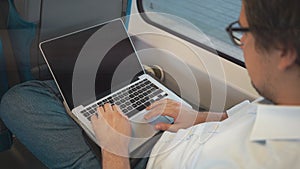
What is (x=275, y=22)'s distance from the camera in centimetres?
59

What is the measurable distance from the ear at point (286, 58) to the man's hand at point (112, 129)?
52 centimetres

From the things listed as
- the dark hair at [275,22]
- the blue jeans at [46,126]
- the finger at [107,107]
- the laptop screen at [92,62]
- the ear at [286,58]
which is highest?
the dark hair at [275,22]

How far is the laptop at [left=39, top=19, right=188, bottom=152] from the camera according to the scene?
44.9 inches

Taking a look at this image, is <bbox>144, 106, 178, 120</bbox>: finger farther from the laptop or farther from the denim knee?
the denim knee

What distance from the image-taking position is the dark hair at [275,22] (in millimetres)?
576

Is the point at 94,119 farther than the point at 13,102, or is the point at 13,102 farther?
the point at 13,102

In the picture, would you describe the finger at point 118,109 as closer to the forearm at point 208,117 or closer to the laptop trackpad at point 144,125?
the laptop trackpad at point 144,125

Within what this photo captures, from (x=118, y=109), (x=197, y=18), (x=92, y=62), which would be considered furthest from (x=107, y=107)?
(x=197, y=18)

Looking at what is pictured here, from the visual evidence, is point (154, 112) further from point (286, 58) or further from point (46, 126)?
point (286, 58)

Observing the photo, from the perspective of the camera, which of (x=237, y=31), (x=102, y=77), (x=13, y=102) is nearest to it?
(x=237, y=31)

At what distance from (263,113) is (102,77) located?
2.37 ft

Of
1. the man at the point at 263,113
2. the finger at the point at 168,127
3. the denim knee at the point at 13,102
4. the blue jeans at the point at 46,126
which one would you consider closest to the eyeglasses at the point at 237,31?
the man at the point at 263,113

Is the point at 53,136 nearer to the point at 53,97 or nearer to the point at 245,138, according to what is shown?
the point at 53,97

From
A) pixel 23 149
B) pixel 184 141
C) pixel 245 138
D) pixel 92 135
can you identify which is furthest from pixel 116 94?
pixel 23 149
